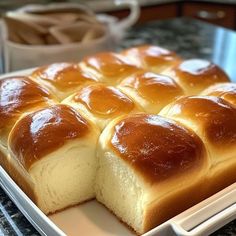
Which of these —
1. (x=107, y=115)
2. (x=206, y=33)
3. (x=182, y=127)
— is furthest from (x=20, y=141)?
(x=206, y=33)

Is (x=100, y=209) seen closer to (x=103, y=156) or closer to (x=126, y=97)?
(x=103, y=156)

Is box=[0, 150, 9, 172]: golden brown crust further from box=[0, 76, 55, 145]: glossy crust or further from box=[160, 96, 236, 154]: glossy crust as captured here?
box=[160, 96, 236, 154]: glossy crust

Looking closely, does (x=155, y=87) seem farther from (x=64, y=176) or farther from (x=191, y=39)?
(x=191, y=39)

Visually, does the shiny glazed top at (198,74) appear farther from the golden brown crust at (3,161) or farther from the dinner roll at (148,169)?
the golden brown crust at (3,161)

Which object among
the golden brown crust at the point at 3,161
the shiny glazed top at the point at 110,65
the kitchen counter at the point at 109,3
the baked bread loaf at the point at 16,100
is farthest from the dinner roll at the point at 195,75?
the kitchen counter at the point at 109,3

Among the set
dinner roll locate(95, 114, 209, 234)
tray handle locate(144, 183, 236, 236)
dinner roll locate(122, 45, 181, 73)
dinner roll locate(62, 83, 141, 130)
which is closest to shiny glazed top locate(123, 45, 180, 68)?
dinner roll locate(122, 45, 181, 73)

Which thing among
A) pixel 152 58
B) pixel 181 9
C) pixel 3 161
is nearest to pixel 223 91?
pixel 152 58

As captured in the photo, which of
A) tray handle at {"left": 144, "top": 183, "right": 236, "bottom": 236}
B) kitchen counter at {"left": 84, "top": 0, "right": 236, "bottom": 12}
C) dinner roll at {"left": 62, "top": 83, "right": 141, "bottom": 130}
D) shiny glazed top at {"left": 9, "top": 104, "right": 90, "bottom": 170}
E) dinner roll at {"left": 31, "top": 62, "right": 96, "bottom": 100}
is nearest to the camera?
tray handle at {"left": 144, "top": 183, "right": 236, "bottom": 236}
